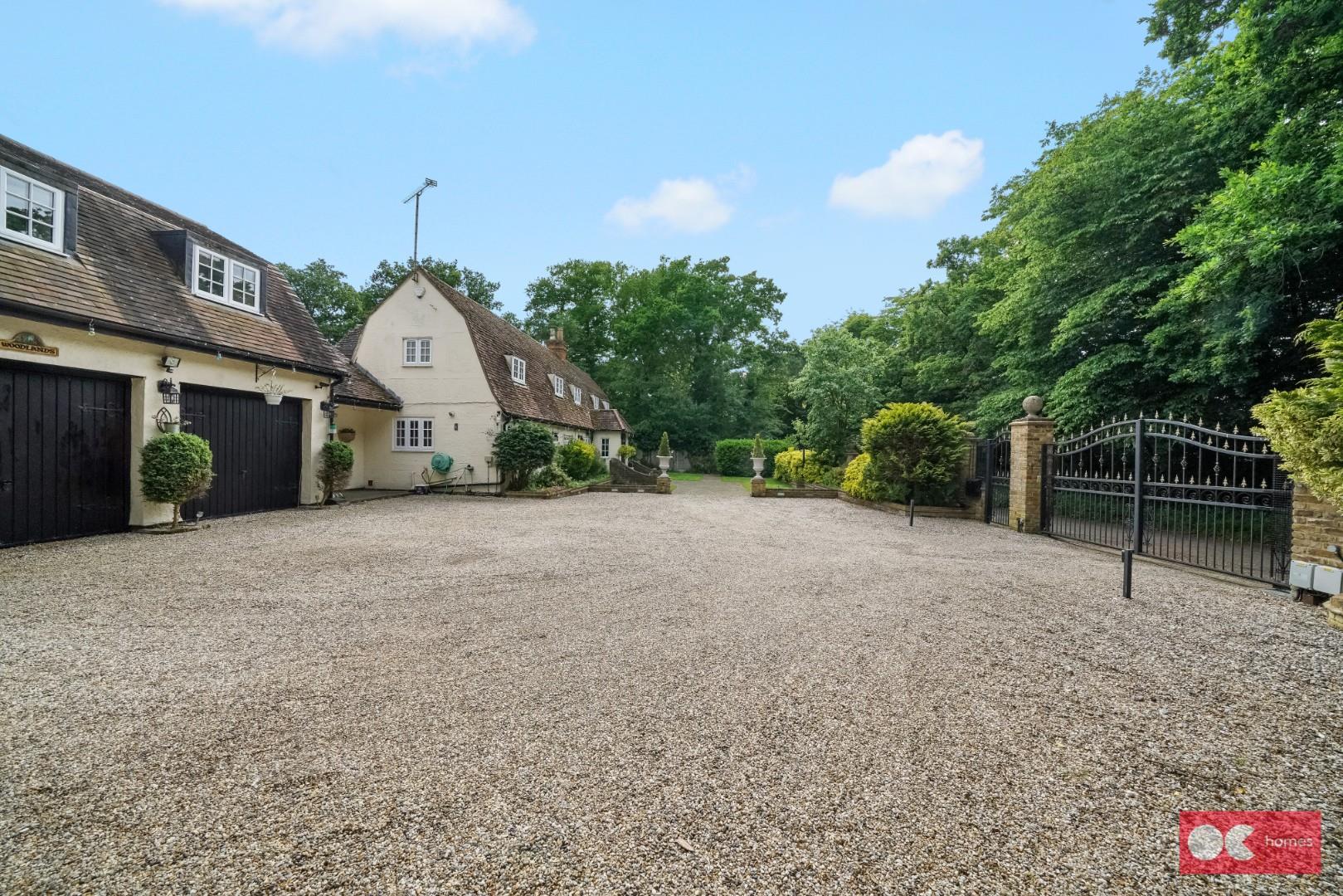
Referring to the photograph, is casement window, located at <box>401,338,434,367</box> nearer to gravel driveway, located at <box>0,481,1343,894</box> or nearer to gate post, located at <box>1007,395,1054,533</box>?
gravel driveway, located at <box>0,481,1343,894</box>

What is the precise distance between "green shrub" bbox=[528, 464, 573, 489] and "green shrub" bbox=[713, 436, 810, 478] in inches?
692

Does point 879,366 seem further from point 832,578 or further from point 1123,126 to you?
point 832,578

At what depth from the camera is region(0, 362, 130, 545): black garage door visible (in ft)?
26.1

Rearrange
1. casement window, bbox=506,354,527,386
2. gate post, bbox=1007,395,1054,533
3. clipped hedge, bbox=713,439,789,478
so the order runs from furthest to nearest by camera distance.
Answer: clipped hedge, bbox=713,439,789,478
casement window, bbox=506,354,527,386
gate post, bbox=1007,395,1054,533

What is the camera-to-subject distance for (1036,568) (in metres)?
7.87

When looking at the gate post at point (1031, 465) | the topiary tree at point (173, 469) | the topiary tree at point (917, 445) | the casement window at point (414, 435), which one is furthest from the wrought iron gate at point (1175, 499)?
the casement window at point (414, 435)

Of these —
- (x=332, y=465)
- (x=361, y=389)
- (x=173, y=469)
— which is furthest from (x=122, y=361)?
(x=361, y=389)

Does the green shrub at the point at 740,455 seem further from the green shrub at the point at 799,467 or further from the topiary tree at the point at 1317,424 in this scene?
the topiary tree at the point at 1317,424

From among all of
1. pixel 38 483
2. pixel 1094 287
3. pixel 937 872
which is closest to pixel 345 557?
pixel 38 483

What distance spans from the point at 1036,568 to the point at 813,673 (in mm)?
5742

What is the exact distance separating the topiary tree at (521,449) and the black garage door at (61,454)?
→ 30.1 ft

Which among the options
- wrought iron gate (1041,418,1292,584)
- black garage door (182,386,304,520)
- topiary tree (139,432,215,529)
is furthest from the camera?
black garage door (182,386,304,520)

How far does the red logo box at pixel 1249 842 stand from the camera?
2186 millimetres

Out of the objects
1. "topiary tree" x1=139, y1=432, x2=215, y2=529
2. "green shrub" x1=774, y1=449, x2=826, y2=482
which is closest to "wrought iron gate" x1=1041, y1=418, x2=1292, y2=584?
"green shrub" x1=774, y1=449, x2=826, y2=482
